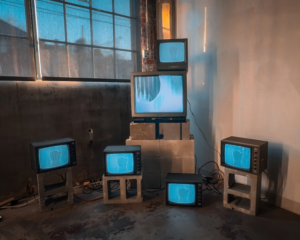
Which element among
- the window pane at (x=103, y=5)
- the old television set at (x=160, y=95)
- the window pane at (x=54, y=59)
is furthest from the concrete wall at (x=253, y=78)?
the window pane at (x=54, y=59)

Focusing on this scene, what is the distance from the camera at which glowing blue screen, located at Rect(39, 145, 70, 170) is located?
2545 millimetres

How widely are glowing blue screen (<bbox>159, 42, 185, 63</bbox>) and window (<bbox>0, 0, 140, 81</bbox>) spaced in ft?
2.85

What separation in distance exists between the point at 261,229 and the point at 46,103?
2.84 metres

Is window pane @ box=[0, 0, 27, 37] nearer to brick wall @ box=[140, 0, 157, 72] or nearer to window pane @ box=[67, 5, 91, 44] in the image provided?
window pane @ box=[67, 5, 91, 44]

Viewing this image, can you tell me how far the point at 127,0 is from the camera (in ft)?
11.7

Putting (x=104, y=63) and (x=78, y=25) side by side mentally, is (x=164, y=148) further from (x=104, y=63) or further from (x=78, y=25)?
(x=78, y=25)

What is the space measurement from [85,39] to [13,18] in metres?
0.88

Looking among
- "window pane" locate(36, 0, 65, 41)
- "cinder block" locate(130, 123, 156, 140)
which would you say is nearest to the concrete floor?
"cinder block" locate(130, 123, 156, 140)

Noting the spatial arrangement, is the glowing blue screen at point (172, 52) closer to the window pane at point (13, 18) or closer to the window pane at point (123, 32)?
the window pane at point (123, 32)

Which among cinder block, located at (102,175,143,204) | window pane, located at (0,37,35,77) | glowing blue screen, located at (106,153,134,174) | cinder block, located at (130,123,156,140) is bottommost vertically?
cinder block, located at (102,175,143,204)

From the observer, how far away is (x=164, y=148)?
307 centimetres

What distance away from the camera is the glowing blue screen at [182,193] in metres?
2.60

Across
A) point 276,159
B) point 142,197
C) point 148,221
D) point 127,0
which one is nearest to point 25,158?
point 142,197

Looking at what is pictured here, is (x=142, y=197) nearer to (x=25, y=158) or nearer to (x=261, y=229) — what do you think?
(x=261, y=229)
